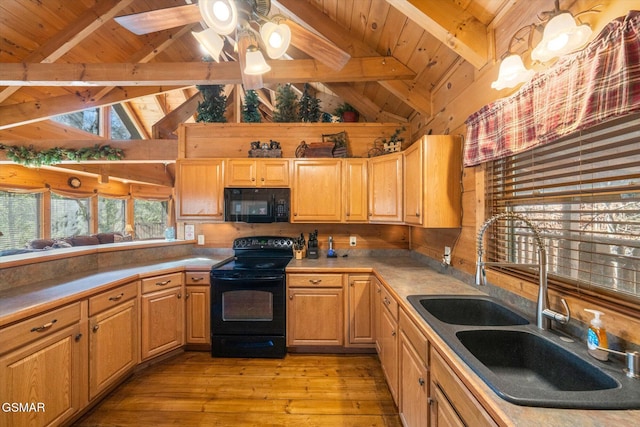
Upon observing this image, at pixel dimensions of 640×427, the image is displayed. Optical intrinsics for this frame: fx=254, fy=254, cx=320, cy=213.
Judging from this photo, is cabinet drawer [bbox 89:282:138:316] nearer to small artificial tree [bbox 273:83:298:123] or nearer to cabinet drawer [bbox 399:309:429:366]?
cabinet drawer [bbox 399:309:429:366]

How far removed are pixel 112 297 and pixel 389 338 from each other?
222 cm

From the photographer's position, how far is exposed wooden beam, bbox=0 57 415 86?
8.21 ft

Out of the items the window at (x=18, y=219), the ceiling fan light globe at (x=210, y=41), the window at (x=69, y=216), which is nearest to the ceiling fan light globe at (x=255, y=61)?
the ceiling fan light globe at (x=210, y=41)

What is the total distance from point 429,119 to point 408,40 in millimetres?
788

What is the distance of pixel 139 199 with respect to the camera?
813 cm

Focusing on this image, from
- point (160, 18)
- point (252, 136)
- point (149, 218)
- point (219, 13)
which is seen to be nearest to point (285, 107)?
point (252, 136)

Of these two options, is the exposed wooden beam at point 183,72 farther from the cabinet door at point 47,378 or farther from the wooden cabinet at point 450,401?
the wooden cabinet at point 450,401

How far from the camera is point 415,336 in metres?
1.41

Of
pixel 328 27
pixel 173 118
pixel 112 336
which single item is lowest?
pixel 112 336

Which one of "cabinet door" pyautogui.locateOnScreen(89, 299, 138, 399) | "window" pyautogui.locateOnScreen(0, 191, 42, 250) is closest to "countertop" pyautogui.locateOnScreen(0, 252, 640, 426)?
"cabinet door" pyautogui.locateOnScreen(89, 299, 138, 399)

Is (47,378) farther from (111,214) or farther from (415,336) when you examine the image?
(111,214)

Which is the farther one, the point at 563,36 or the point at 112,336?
the point at 112,336

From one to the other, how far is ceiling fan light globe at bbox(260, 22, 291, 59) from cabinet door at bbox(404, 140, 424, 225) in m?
1.26

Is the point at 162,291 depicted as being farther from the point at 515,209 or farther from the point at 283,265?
the point at 515,209
